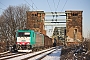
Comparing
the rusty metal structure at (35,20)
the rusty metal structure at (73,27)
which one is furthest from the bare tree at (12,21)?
the rusty metal structure at (73,27)

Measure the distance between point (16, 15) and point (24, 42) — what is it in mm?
28482

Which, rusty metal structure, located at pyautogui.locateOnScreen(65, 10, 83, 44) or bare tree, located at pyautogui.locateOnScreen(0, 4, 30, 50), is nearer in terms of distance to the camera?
bare tree, located at pyautogui.locateOnScreen(0, 4, 30, 50)

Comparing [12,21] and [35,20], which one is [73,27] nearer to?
[35,20]

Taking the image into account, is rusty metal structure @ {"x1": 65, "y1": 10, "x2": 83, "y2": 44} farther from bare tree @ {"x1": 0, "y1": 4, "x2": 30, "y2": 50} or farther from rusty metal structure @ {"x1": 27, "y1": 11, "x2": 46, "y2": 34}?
bare tree @ {"x1": 0, "y1": 4, "x2": 30, "y2": 50}

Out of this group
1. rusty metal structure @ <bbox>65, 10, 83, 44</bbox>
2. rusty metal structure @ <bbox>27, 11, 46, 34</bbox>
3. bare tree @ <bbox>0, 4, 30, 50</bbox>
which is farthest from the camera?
rusty metal structure @ <bbox>65, 10, 83, 44</bbox>

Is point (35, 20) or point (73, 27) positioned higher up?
point (35, 20)

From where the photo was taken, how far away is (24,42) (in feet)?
102

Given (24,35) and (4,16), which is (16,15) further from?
(24,35)

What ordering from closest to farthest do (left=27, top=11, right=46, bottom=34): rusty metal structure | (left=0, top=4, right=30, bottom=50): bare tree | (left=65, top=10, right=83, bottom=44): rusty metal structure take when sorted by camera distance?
(left=0, top=4, right=30, bottom=50): bare tree < (left=27, top=11, right=46, bottom=34): rusty metal structure < (left=65, top=10, right=83, bottom=44): rusty metal structure

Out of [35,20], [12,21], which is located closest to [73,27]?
[35,20]

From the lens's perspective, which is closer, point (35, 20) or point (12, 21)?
point (12, 21)

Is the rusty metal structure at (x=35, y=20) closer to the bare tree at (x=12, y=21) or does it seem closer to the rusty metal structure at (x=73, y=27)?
the bare tree at (x=12, y=21)

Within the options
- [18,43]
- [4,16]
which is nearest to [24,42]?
[18,43]

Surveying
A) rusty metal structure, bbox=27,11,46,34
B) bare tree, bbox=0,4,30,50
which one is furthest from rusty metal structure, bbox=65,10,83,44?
bare tree, bbox=0,4,30,50
